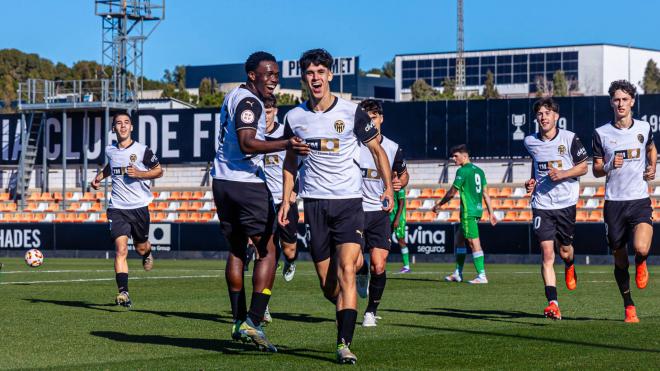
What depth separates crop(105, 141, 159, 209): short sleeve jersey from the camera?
1495cm

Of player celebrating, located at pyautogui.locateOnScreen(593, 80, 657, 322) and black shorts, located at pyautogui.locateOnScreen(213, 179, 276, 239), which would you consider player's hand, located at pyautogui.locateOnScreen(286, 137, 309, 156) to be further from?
player celebrating, located at pyautogui.locateOnScreen(593, 80, 657, 322)

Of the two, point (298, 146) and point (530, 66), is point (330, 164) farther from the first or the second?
point (530, 66)

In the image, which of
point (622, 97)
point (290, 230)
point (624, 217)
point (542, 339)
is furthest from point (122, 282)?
point (622, 97)

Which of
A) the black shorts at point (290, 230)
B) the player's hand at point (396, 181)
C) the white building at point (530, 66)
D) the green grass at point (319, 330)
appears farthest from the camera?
the white building at point (530, 66)

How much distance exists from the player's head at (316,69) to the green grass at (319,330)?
2.08 meters

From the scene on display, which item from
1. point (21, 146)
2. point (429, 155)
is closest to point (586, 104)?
point (429, 155)

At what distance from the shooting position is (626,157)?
495 inches

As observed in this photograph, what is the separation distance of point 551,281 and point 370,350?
11.7ft

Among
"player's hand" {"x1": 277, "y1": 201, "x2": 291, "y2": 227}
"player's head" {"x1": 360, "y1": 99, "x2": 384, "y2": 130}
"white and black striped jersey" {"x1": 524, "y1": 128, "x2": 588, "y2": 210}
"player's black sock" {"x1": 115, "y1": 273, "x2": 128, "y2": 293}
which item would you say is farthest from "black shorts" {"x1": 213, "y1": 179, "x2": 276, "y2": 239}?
"player's black sock" {"x1": 115, "y1": 273, "x2": 128, "y2": 293}

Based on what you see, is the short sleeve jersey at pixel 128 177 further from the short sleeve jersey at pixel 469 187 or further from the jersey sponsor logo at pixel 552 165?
the short sleeve jersey at pixel 469 187

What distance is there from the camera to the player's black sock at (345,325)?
8945mm

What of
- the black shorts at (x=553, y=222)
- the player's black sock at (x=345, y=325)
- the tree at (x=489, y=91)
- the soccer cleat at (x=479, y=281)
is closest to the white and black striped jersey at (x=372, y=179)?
the black shorts at (x=553, y=222)

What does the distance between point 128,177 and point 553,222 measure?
5232mm

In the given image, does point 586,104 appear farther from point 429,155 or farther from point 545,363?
point 545,363
